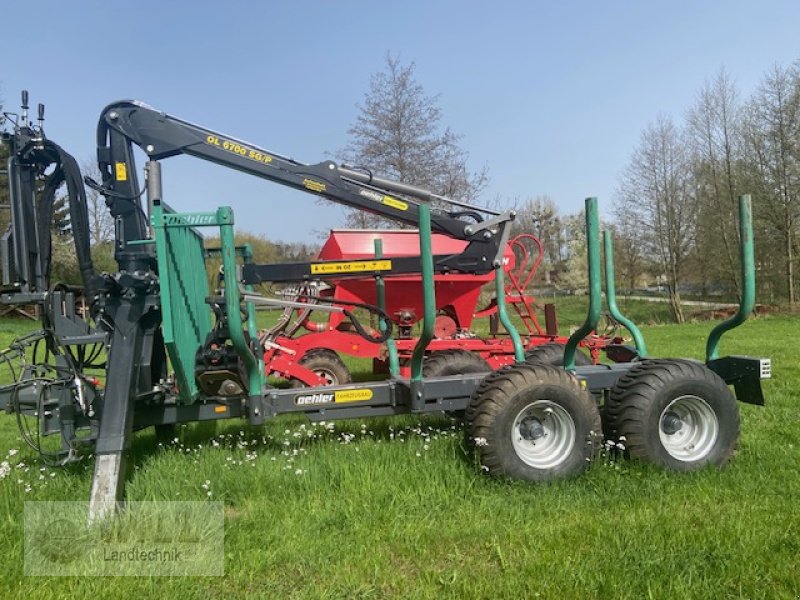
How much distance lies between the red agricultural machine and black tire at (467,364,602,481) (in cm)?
239

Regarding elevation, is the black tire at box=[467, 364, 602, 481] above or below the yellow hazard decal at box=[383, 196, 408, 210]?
below

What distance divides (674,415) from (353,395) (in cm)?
240

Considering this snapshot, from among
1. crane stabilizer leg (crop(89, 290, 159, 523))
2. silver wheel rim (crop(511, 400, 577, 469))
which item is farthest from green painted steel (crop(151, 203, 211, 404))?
silver wheel rim (crop(511, 400, 577, 469))

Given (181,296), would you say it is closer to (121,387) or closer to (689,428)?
(121,387)

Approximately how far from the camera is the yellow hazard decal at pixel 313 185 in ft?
18.2

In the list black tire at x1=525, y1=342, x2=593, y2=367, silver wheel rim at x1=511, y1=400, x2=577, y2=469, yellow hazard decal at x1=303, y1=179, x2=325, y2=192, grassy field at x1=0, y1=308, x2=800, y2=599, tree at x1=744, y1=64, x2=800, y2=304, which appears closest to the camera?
grassy field at x1=0, y1=308, x2=800, y2=599

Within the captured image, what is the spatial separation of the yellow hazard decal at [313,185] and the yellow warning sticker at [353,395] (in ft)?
6.86

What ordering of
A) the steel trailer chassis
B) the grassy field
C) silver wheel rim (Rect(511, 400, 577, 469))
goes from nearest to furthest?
1. the grassy field
2. the steel trailer chassis
3. silver wheel rim (Rect(511, 400, 577, 469))

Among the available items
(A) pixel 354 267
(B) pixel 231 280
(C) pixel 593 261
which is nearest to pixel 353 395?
(A) pixel 354 267

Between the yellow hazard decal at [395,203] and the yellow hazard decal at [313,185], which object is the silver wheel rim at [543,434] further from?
the yellow hazard decal at [313,185]

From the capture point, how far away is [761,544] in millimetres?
3068

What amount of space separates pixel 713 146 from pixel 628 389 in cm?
2798

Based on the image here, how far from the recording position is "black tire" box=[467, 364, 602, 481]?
401 centimetres

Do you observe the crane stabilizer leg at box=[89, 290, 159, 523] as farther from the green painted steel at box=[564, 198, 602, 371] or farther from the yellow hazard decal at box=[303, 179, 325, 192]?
the green painted steel at box=[564, 198, 602, 371]
